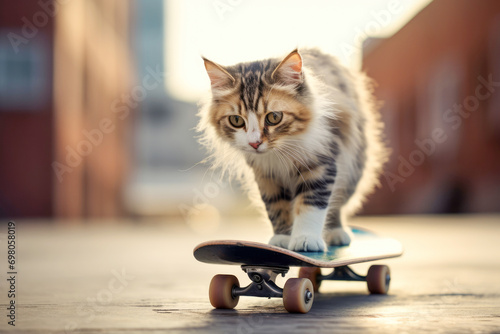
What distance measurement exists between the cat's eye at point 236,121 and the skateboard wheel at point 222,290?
66 centimetres

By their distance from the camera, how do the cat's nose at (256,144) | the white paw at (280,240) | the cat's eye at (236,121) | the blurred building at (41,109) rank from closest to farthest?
the cat's nose at (256,144)
the cat's eye at (236,121)
the white paw at (280,240)
the blurred building at (41,109)

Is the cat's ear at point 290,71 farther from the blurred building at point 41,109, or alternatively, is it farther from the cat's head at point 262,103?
the blurred building at point 41,109

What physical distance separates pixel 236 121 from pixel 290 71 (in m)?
0.32

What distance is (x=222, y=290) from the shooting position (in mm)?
2438

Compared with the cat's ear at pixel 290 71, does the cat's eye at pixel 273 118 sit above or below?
below

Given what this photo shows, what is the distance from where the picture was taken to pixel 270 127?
2592 mm

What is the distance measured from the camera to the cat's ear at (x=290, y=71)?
2.63 m

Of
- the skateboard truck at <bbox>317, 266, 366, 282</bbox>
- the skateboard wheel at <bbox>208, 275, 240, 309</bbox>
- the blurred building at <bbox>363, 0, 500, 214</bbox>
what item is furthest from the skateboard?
the blurred building at <bbox>363, 0, 500, 214</bbox>

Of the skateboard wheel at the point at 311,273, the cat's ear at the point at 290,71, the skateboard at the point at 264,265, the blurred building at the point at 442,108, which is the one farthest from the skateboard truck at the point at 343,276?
the blurred building at the point at 442,108

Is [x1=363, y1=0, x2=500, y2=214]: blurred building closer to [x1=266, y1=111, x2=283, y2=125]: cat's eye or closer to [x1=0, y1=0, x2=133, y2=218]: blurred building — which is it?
[x1=0, y1=0, x2=133, y2=218]: blurred building

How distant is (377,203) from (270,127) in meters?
17.5

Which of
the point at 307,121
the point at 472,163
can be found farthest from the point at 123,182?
the point at 307,121

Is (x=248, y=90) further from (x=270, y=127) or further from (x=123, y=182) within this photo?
(x=123, y=182)

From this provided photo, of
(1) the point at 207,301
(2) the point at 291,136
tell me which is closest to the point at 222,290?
(1) the point at 207,301
